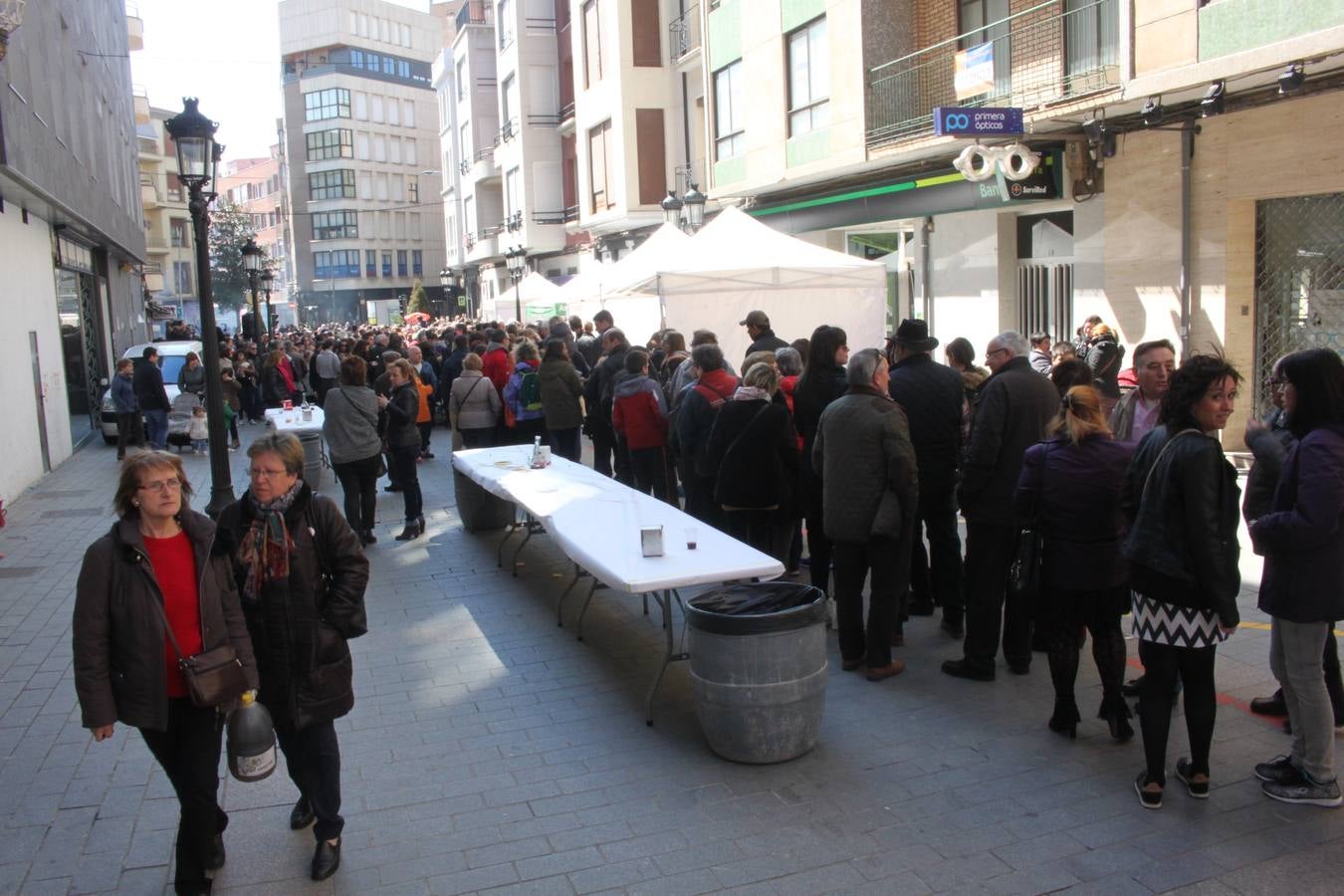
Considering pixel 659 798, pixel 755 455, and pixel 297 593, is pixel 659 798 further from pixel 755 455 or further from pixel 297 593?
pixel 755 455

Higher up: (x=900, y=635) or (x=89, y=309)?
(x=89, y=309)

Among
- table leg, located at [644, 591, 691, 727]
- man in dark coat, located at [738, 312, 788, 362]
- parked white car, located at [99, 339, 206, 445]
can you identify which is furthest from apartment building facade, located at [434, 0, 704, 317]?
table leg, located at [644, 591, 691, 727]

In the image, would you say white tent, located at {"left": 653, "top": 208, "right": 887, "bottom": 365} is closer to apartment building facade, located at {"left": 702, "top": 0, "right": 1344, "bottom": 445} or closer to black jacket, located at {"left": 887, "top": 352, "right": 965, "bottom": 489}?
apartment building facade, located at {"left": 702, "top": 0, "right": 1344, "bottom": 445}

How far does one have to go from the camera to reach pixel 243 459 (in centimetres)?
1766

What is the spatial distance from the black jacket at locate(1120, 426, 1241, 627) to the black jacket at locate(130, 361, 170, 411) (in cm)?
1623

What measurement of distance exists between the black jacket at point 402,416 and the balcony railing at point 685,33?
706 inches

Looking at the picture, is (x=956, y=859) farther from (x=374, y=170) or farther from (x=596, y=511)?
(x=374, y=170)

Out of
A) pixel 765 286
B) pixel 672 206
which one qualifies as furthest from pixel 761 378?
pixel 672 206

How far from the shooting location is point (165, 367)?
2292 cm

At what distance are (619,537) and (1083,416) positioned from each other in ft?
9.07

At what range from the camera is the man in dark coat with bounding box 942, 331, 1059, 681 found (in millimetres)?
6055

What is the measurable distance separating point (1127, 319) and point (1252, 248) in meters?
1.73

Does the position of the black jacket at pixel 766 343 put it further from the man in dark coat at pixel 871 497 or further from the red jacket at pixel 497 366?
the red jacket at pixel 497 366

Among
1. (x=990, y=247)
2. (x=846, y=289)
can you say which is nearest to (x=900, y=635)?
(x=846, y=289)
